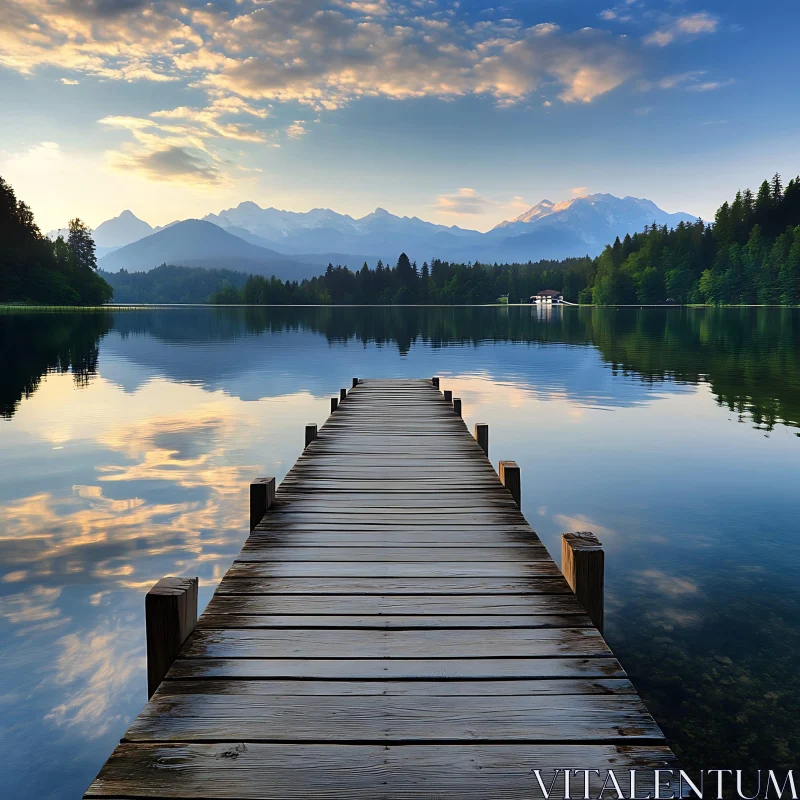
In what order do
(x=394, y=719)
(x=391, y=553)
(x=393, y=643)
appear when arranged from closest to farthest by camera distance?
(x=394, y=719) < (x=393, y=643) < (x=391, y=553)

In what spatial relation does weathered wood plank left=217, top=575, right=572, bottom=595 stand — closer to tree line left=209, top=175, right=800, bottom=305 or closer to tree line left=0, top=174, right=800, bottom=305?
tree line left=0, top=174, right=800, bottom=305

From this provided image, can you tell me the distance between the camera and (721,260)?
454 ft

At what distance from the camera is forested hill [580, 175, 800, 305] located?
126 m

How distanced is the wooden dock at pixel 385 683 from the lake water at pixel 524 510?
5.06ft

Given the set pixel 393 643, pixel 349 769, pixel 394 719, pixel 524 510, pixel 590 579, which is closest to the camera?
pixel 349 769

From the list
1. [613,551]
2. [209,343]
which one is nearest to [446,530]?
[613,551]

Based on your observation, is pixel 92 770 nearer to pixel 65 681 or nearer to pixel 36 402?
pixel 65 681

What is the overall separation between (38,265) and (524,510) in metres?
127

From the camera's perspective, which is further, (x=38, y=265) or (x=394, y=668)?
(x=38, y=265)

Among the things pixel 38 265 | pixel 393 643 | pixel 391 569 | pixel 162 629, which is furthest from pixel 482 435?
pixel 38 265

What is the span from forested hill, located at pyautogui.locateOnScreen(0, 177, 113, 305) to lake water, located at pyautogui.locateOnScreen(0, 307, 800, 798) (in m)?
96.4

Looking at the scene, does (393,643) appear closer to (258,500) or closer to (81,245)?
(258,500)

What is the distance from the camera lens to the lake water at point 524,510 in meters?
5.38

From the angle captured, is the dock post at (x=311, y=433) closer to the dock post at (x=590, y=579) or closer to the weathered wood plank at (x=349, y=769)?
the dock post at (x=590, y=579)
